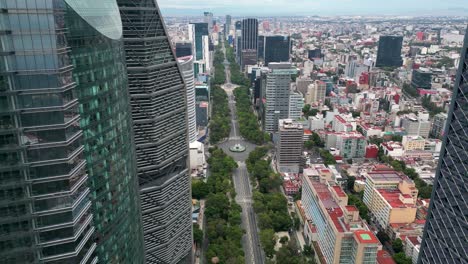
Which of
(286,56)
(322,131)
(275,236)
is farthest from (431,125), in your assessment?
(286,56)

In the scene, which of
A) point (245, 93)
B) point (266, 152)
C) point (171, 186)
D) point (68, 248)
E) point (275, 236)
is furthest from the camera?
point (245, 93)

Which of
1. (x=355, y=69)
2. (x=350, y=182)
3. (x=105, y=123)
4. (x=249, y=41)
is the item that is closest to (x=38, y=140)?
(x=105, y=123)

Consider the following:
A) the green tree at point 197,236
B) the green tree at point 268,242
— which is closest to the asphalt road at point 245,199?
the green tree at point 268,242

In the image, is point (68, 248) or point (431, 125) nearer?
point (68, 248)

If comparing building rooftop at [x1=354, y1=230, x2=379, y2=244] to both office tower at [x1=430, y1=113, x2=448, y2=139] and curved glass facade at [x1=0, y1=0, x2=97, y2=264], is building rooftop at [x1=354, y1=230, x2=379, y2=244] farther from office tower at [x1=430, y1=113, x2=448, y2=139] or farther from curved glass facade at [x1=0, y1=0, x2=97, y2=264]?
office tower at [x1=430, y1=113, x2=448, y2=139]

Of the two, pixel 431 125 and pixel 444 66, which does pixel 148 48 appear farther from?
pixel 444 66

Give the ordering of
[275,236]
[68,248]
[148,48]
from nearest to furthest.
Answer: [68,248], [148,48], [275,236]

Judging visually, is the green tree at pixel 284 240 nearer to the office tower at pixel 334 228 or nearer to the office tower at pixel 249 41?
the office tower at pixel 334 228
